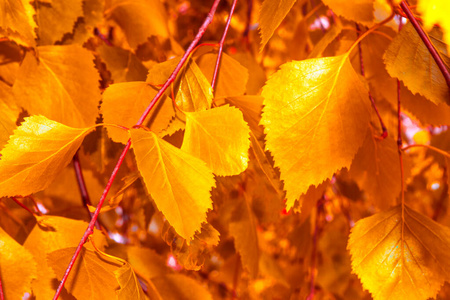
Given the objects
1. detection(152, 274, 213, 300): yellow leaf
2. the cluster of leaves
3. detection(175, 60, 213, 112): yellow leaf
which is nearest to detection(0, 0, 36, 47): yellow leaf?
the cluster of leaves

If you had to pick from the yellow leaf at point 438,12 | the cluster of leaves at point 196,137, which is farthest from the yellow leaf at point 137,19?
the yellow leaf at point 438,12

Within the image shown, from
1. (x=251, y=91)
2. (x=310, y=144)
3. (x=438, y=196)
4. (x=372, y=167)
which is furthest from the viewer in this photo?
(x=438, y=196)

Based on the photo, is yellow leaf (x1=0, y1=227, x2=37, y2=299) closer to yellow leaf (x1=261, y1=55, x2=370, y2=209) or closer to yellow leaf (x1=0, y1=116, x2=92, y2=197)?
yellow leaf (x1=0, y1=116, x2=92, y2=197)

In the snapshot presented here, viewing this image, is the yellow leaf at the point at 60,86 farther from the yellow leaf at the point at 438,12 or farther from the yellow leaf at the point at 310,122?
the yellow leaf at the point at 438,12

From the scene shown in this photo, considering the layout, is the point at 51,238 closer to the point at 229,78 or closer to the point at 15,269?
the point at 15,269

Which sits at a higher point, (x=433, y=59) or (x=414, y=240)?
(x=433, y=59)

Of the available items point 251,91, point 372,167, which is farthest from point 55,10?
point 372,167

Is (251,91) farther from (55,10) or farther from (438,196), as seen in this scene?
(438,196)
